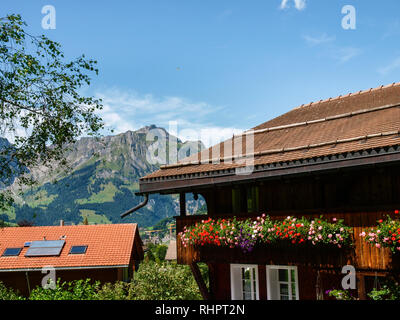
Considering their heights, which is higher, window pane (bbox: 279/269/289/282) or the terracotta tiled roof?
the terracotta tiled roof

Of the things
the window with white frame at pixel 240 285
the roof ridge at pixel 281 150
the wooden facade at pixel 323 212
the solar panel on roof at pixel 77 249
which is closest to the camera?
the wooden facade at pixel 323 212

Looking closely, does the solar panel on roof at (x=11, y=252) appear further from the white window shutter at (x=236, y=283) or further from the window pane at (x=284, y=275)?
the window pane at (x=284, y=275)

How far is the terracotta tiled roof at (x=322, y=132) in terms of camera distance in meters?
11.2

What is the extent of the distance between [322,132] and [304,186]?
1.78 meters

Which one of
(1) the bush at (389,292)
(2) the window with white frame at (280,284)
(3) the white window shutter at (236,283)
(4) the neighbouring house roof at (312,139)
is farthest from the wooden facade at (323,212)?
(3) the white window shutter at (236,283)

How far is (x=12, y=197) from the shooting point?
39.8 feet

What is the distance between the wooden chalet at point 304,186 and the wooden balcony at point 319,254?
0.02 m

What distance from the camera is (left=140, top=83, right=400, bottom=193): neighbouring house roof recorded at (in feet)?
35.6

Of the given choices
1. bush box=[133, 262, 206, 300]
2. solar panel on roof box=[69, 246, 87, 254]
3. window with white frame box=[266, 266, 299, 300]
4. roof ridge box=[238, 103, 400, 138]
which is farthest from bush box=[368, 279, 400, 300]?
solar panel on roof box=[69, 246, 87, 254]

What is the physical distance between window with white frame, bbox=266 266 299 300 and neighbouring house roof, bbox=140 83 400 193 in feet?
12.6

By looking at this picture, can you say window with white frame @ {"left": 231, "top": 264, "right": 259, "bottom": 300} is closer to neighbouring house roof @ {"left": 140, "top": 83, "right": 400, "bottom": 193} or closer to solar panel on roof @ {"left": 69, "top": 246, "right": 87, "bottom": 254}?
neighbouring house roof @ {"left": 140, "top": 83, "right": 400, "bottom": 193}
